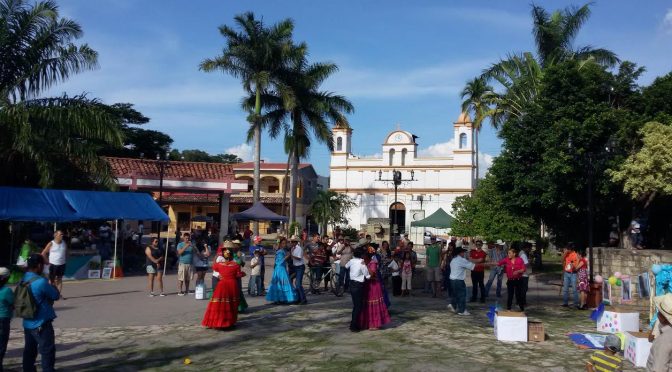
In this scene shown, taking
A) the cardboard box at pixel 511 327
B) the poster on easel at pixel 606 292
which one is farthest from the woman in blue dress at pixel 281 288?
the poster on easel at pixel 606 292

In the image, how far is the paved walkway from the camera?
7781 millimetres

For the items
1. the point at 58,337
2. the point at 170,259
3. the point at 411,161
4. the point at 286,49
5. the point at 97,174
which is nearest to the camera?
the point at 58,337

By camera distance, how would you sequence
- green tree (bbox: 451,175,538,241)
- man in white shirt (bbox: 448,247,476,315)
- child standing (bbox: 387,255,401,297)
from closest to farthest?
man in white shirt (bbox: 448,247,476,315) < child standing (bbox: 387,255,401,297) < green tree (bbox: 451,175,538,241)

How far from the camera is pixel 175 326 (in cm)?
1019

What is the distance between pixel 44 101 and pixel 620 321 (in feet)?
50.6

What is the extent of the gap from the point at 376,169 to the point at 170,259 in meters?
39.7

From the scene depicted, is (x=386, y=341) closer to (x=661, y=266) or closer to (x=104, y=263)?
(x=661, y=266)

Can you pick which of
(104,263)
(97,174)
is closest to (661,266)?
(104,263)

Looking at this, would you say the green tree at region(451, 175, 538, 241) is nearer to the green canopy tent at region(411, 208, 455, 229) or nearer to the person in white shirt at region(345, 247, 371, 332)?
the green canopy tent at region(411, 208, 455, 229)

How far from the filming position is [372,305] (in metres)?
10.1

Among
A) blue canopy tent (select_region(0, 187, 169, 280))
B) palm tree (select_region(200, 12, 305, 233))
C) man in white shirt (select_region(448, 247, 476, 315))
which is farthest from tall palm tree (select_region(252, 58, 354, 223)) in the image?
man in white shirt (select_region(448, 247, 476, 315))

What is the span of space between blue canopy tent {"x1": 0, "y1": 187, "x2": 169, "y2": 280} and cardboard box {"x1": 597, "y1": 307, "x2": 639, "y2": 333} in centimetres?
1227

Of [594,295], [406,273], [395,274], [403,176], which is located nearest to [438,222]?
[406,273]

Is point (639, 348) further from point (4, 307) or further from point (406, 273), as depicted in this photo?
point (4, 307)
